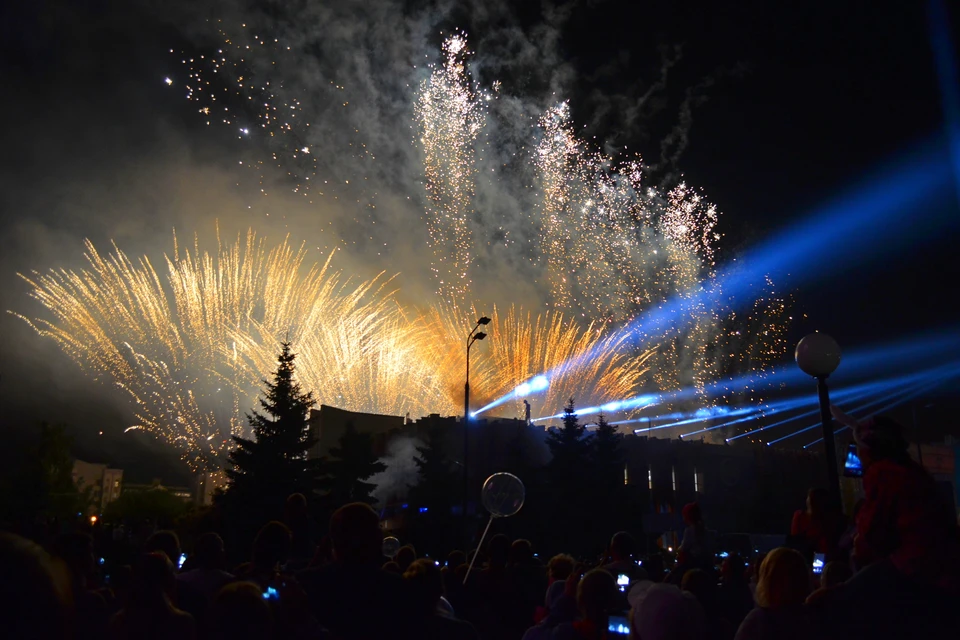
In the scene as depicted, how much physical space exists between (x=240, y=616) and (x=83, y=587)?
2.21 metres

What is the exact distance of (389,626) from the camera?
11.2 ft

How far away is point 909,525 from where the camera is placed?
9.96 feet

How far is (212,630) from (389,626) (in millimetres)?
827

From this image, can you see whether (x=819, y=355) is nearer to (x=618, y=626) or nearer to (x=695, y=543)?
(x=695, y=543)

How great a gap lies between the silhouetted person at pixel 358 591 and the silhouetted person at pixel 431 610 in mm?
73

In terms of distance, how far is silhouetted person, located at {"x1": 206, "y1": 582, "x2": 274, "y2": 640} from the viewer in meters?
3.12

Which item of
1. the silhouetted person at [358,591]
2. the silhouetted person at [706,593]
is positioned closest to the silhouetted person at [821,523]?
the silhouetted person at [706,593]

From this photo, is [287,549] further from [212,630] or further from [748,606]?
[748,606]

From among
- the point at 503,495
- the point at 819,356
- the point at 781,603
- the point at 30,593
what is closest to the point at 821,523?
the point at 781,603

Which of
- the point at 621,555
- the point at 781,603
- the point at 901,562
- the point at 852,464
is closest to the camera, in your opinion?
the point at 901,562

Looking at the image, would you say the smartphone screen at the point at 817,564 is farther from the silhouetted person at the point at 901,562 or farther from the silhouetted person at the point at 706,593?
the silhouetted person at the point at 901,562

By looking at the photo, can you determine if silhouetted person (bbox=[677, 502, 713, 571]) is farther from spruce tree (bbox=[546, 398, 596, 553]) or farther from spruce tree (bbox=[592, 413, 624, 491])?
spruce tree (bbox=[592, 413, 624, 491])

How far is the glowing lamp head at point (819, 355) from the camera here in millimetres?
7938

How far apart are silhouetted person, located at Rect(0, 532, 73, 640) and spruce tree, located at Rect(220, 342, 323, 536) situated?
29465 mm
